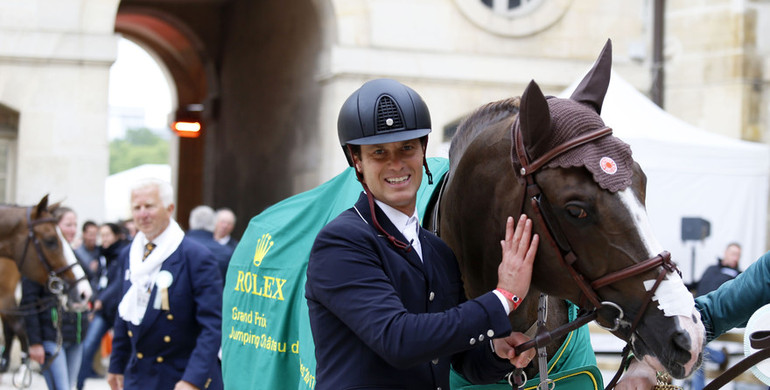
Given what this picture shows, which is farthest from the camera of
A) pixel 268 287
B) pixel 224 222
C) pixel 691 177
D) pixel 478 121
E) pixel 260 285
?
pixel 691 177

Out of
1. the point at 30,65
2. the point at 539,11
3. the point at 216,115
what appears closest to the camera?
the point at 30,65

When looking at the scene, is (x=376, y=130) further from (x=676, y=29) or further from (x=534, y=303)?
(x=676, y=29)

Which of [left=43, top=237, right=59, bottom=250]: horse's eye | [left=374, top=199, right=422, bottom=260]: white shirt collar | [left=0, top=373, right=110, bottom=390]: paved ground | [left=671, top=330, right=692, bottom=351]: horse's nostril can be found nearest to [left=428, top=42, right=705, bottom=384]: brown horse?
[left=671, top=330, right=692, bottom=351]: horse's nostril

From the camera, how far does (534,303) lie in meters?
2.90

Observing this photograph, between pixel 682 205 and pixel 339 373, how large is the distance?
863 centimetres

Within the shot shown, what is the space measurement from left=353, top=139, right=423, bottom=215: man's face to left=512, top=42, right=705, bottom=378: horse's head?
31 cm

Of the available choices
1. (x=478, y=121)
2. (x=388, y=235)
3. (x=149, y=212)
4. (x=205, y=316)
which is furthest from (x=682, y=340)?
(x=149, y=212)

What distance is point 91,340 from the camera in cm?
973

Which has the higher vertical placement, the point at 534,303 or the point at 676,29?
the point at 676,29

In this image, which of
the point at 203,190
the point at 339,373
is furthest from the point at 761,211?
the point at 203,190

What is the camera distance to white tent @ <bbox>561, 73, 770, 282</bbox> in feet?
32.1

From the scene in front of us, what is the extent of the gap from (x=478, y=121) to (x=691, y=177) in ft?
25.2

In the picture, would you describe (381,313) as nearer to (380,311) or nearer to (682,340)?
(380,311)

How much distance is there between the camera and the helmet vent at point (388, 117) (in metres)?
2.54
